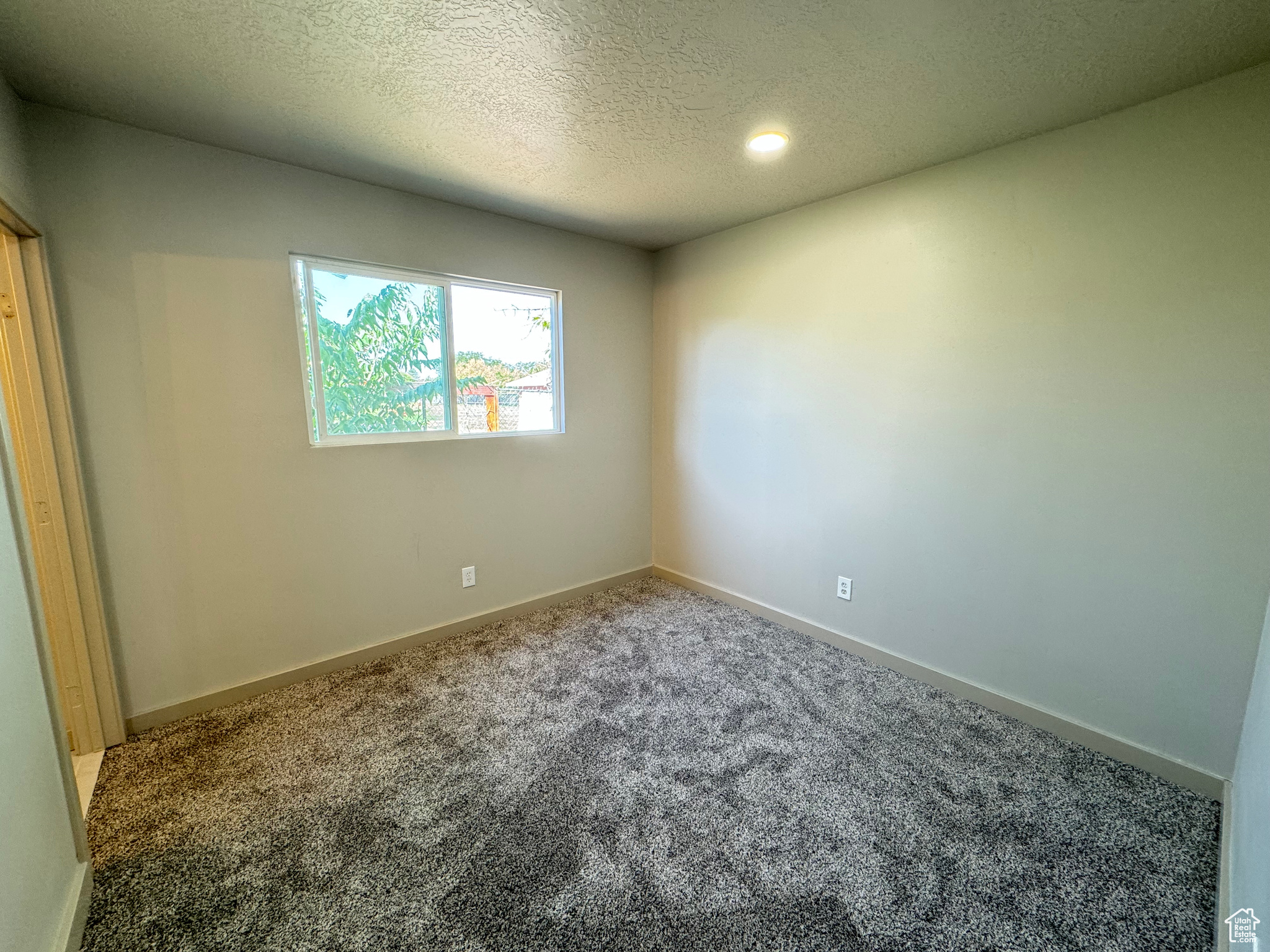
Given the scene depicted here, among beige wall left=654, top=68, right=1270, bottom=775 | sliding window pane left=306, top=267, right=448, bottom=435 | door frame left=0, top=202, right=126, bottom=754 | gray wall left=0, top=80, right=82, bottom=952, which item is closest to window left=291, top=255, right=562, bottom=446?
sliding window pane left=306, top=267, right=448, bottom=435

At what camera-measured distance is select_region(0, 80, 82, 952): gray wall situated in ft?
3.43

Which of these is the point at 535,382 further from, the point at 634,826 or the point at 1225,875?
the point at 1225,875

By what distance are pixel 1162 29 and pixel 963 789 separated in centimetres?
241

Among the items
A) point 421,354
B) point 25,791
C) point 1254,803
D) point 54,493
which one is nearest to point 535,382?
point 421,354

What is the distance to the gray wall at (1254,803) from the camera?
1060 millimetres

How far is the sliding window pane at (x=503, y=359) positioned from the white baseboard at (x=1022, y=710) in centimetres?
191

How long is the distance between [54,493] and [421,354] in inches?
59.0

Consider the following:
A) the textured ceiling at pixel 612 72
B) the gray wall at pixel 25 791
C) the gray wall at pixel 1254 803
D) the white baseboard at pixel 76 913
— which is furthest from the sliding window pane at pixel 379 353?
the gray wall at pixel 1254 803

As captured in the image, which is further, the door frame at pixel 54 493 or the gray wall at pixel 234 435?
the gray wall at pixel 234 435

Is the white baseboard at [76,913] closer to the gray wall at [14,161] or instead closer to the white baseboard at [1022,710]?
the gray wall at [14,161]

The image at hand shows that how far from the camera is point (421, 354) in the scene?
8.87 feet

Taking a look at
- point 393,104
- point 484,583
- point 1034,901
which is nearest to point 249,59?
point 393,104

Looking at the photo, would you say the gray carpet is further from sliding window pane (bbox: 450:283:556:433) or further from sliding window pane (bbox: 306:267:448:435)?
sliding window pane (bbox: 450:283:556:433)

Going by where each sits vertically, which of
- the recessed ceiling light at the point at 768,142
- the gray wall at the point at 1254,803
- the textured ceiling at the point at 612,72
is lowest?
the gray wall at the point at 1254,803
